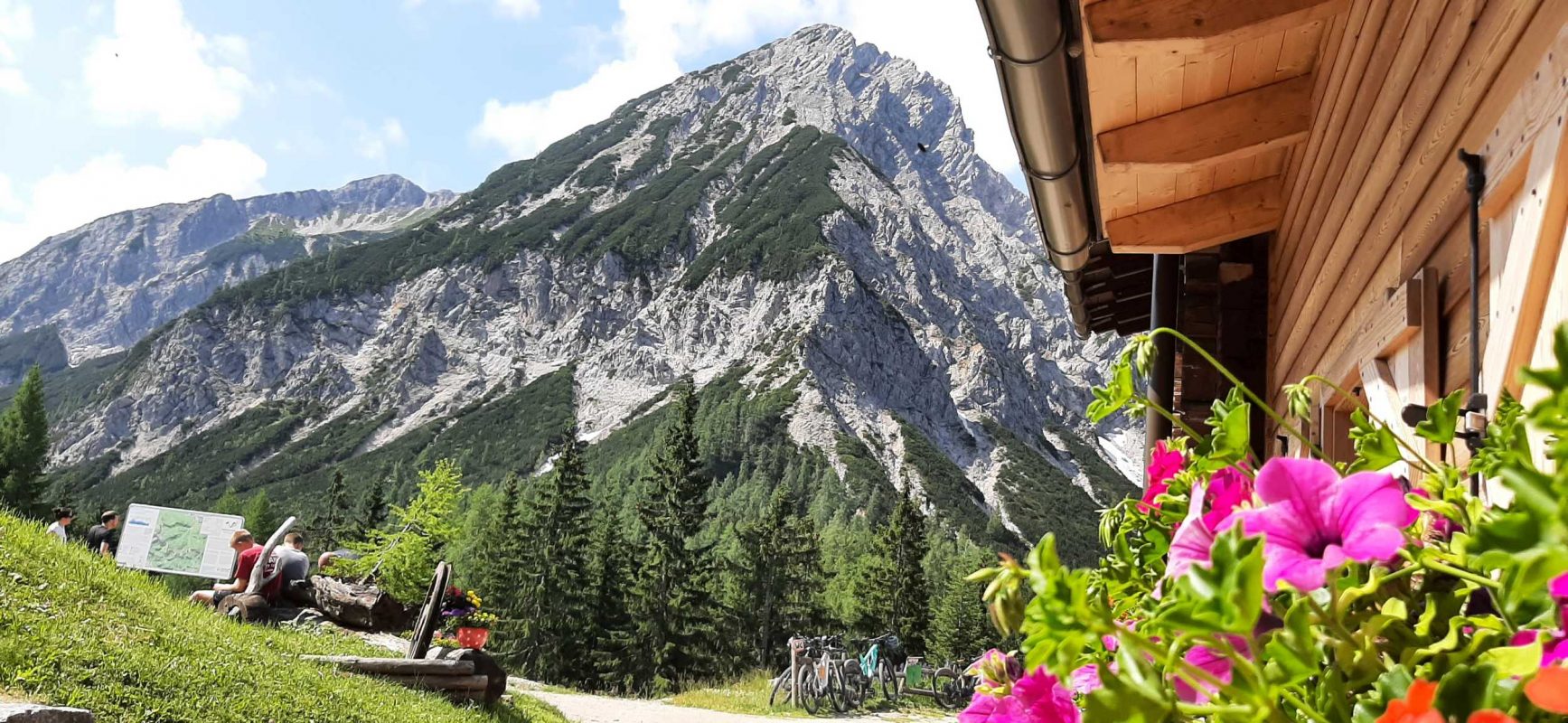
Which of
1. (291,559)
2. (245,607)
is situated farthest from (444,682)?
(291,559)

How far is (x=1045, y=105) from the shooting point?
2506mm

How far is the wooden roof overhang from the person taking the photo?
2.43m

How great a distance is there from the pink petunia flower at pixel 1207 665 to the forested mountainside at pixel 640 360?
80.7m

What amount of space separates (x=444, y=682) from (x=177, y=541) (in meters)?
5.78

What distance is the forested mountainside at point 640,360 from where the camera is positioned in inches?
3947

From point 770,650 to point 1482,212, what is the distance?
46.9 m

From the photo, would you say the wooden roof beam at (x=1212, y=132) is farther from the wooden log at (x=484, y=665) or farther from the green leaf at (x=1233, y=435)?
the wooden log at (x=484, y=665)

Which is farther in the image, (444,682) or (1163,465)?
(444,682)

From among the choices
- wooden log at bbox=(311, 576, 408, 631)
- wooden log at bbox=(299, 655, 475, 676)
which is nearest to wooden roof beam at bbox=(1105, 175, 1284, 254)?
wooden log at bbox=(299, 655, 475, 676)

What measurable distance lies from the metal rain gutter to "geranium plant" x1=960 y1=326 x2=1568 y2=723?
1.46 meters

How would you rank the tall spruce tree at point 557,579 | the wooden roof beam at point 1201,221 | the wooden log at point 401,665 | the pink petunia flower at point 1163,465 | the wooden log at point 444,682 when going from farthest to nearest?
the tall spruce tree at point 557,579
the wooden log at point 444,682
the wooden log at point 401,665
the wooden roof beam at point 1201,221
the pink petunia flower at point 1163,465

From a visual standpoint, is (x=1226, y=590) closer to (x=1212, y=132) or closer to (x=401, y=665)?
(x=1212, y=132)

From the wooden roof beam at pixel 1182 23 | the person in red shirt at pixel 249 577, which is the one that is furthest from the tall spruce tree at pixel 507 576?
the wooden roof beam at pixel 1182 23

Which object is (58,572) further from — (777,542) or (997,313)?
(997,313)
